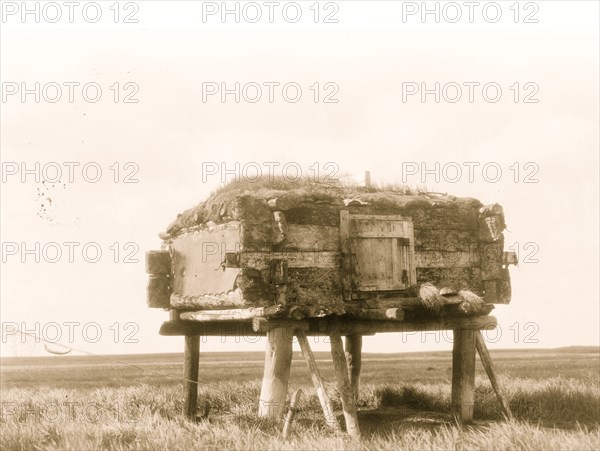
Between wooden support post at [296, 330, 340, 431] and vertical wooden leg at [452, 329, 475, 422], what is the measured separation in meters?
2.51

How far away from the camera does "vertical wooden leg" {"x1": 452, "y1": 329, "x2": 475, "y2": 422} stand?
12977 millimetres

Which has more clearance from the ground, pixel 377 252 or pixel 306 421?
pixel 377 252

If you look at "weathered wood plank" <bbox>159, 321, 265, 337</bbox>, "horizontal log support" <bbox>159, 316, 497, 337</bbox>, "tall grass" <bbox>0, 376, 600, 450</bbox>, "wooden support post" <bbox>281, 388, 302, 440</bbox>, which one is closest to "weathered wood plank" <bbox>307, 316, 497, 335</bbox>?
"horizontal log support" <bbox>159, 316, 497, 337</bbox>

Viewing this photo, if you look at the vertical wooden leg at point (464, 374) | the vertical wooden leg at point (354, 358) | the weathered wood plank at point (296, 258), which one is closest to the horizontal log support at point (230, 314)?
the weathered wood plank at point (296, 258)

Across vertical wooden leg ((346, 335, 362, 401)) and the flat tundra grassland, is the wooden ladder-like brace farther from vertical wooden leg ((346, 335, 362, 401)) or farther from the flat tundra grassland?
the flat tundra grassland

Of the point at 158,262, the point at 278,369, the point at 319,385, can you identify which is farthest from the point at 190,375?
the point at 319,385

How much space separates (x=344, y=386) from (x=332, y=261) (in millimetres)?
1749

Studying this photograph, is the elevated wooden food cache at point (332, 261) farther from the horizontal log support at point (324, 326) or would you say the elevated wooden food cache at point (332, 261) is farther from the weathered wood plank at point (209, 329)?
the weathered wood plank at point (209, 329)

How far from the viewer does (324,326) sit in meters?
12.0

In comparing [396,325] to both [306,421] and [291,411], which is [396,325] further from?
[291,411]

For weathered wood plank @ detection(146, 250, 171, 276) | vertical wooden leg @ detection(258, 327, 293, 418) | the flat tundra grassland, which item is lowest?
the flat tundra grassland

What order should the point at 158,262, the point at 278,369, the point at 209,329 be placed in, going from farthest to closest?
1. the point at 209,329
2. the point at 158,262
3. the point at 278,369

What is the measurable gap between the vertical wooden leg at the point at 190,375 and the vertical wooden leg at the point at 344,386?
11.0 feet

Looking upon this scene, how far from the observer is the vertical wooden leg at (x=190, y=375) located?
14.6m
